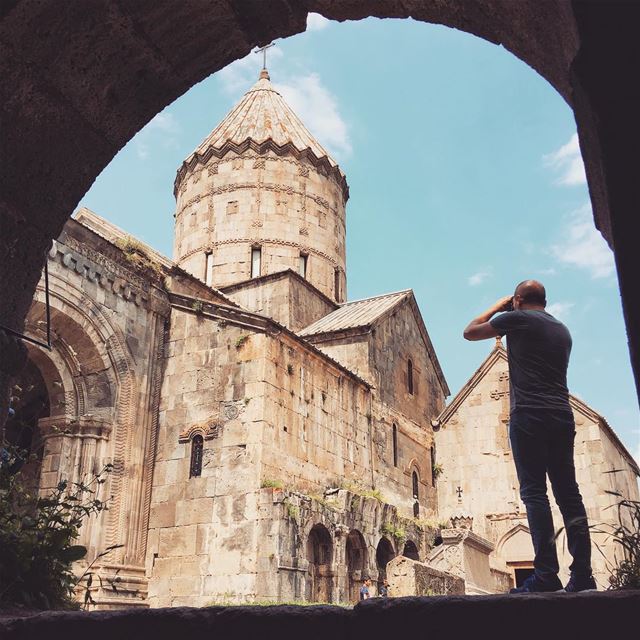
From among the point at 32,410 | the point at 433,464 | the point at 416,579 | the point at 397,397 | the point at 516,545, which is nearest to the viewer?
the point at 416,579

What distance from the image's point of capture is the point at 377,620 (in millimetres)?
1678

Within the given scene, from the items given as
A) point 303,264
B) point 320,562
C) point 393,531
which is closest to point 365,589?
point 320,562

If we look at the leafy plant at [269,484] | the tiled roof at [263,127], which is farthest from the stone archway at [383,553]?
the tiled roof at [263,127]

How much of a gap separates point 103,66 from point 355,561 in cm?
1153

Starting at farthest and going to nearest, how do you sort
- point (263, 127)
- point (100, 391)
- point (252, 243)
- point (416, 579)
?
point (263, 127) → point (252, 243) → point (100, 391) → point (416, 579)

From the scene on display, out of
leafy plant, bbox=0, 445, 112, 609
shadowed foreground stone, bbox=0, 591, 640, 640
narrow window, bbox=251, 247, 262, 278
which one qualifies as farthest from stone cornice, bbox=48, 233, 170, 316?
shadowed foreground stone, bbox=0, 591, 640, 640

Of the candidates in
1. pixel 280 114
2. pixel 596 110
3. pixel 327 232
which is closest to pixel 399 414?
pixel 327 232

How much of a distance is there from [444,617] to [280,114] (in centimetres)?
2110

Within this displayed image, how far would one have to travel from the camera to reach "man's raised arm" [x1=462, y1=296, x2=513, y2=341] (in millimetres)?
2750

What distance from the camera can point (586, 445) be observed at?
48.9 ft

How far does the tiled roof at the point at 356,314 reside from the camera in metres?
17.2

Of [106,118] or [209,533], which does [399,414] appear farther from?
[106,118]

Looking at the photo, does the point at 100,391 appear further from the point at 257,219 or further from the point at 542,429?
the point at 542,429

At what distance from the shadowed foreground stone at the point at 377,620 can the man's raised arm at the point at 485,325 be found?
4.25ft
